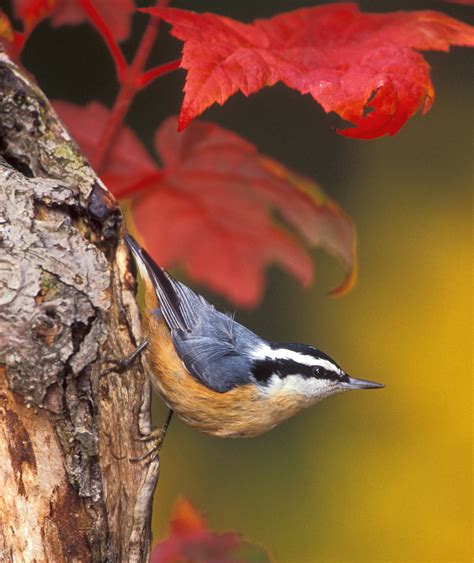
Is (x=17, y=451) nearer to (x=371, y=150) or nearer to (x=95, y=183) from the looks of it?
(x=95, y=183)

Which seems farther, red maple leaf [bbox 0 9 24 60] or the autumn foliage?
red maple leaf [bbox 0 9 24 60]

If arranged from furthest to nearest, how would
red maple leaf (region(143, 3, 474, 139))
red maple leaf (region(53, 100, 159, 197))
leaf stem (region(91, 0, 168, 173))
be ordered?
red maple leaf (region(53, 100, 159, 197)) → leaf stem (region(91, 0, 168, 173)) → red maple leaf (region(143, 3, 474, 139))

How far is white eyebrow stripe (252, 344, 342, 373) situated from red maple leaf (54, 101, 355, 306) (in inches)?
3.6

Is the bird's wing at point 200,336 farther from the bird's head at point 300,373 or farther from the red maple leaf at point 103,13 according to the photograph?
the red maple leaf at point 103,13

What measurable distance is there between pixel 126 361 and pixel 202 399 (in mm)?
248

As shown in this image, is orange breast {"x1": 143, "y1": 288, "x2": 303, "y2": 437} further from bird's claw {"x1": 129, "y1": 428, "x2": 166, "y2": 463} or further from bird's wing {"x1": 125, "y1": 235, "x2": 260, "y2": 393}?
bird's claw {"x1": 129, "y1": 428, "x2": 166, "y2": 463}

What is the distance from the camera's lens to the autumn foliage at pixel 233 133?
0.98 m

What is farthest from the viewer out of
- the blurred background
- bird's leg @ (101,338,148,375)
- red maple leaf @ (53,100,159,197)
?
the blurred background

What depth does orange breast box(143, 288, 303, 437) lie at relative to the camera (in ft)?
4.43

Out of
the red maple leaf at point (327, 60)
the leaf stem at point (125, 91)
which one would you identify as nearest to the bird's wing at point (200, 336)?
the leaf stem at point (125, 91)

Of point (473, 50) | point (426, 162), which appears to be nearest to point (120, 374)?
point (426, 162)

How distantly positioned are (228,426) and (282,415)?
0.10m

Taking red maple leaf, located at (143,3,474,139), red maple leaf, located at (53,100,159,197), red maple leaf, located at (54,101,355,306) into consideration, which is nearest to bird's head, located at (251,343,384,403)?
red maple leaf, located at (54,101,355,306)

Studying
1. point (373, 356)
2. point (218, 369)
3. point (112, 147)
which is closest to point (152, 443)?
point (218, 369)
